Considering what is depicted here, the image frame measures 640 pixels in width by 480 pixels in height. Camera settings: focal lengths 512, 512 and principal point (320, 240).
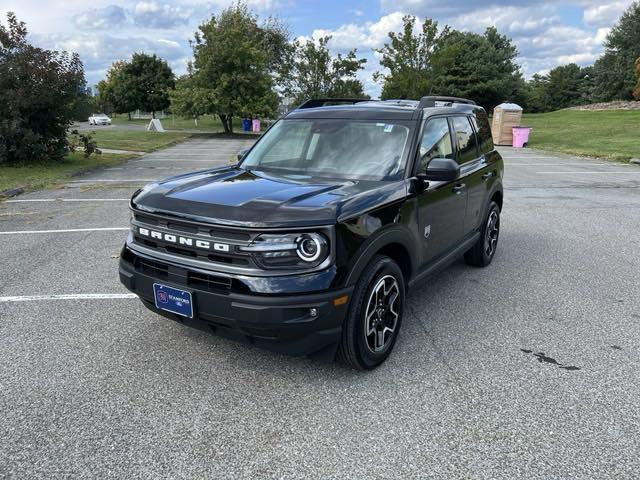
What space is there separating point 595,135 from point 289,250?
1165 inches

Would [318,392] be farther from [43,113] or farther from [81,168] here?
[43,113]

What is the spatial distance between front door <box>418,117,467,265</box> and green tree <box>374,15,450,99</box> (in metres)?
26.6

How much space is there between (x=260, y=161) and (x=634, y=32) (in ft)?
224

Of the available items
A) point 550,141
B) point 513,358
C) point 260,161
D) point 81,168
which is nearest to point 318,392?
point 513,358

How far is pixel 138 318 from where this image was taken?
4.29 m

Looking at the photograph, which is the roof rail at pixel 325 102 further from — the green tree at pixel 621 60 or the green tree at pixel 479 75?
the green tree at pixel 621 60

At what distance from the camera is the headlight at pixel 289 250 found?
297cm

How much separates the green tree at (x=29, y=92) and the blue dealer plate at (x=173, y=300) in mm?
12957

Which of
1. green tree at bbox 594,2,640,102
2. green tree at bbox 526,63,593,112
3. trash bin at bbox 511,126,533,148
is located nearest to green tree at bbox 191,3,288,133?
trash bin at bbox 511,126,533,148

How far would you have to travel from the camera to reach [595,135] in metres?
27.8

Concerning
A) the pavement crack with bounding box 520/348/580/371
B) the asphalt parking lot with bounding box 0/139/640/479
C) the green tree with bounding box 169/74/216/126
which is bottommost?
the pavement crack with bounding box 520/348/580/371

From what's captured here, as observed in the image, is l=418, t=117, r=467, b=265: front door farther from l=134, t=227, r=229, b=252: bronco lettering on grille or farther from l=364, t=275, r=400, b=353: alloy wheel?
l=134, t=227, r=229, b=252: bronco lettering on grille

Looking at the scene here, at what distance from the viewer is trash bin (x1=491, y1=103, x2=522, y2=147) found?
24.7 meters

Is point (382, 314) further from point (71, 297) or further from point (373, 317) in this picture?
point (71, 297)
